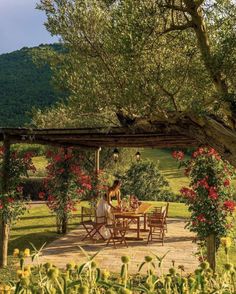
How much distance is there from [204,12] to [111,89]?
205cm

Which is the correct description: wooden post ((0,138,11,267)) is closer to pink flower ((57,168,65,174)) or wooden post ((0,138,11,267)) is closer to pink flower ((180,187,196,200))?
pink flower ((57,168,65,174))

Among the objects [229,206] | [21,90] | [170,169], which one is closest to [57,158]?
[229,206]

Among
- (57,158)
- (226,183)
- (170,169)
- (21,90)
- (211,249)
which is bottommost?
(211,249)

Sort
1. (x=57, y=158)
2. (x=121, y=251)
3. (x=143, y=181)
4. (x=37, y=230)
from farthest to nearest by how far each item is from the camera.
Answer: (x=143, y=181)
(x=37, y=230)
(x=57, y=158)
(x=121, y=251)

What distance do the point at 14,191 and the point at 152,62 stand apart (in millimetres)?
4539

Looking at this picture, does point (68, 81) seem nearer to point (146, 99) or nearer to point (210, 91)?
point (146, 99)

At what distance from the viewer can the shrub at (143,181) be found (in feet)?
72.6

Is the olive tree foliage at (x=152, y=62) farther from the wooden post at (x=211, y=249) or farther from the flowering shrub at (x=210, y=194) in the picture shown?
the wooden post at (x=211, y=249)

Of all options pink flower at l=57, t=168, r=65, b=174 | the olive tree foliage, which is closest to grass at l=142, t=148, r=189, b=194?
pink flower at l=57, t=168, r=65, b=174

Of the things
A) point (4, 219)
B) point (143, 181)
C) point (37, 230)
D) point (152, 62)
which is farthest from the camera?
point (143, 181)

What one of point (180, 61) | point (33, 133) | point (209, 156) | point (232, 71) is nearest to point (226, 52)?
point (232, 71)

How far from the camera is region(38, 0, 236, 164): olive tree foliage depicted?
6.11m

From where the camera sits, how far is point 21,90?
125 ft

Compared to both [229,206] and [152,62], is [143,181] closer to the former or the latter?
[229,206]
